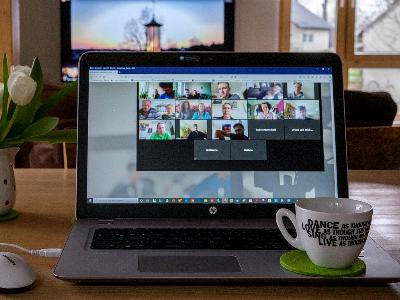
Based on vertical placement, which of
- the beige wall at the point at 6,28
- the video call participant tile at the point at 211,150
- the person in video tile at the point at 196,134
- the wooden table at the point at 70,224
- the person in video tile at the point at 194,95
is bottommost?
the wooden table at the point at 70,224

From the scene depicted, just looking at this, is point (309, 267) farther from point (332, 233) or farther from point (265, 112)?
point (265, 112)

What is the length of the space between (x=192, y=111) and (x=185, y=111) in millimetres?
11

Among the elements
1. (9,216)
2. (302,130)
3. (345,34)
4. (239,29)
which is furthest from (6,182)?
(345,34)

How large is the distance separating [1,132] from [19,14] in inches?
153

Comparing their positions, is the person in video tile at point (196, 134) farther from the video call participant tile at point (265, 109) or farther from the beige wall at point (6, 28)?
the beige wall at point (6, 28)

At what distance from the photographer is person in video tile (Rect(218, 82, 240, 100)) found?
104cm

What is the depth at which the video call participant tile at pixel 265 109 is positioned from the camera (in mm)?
1032

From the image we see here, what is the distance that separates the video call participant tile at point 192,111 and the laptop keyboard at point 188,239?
19cm

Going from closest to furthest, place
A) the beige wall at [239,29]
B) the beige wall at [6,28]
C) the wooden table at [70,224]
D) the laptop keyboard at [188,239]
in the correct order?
1. the wooden table at [70,224]
2. the laptop keyboard at [188,239]
3. the beige wall at [6,28]
4. the beige wall at [239,29]

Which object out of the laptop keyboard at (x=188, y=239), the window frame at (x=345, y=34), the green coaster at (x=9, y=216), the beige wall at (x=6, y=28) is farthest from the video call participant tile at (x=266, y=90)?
the window frame at (x=345, y=34)

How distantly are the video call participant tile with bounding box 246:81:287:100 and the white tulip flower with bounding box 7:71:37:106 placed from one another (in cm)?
35

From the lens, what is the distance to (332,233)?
A: 0.75 m

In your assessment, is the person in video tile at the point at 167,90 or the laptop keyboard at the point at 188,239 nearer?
the laptop keyboard at the point at 188,239

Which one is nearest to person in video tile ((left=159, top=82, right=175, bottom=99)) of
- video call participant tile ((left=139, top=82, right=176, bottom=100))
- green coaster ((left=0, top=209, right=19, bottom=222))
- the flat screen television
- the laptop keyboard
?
video call participant tile ((left=139, top=82, right=176, bottom=100))
